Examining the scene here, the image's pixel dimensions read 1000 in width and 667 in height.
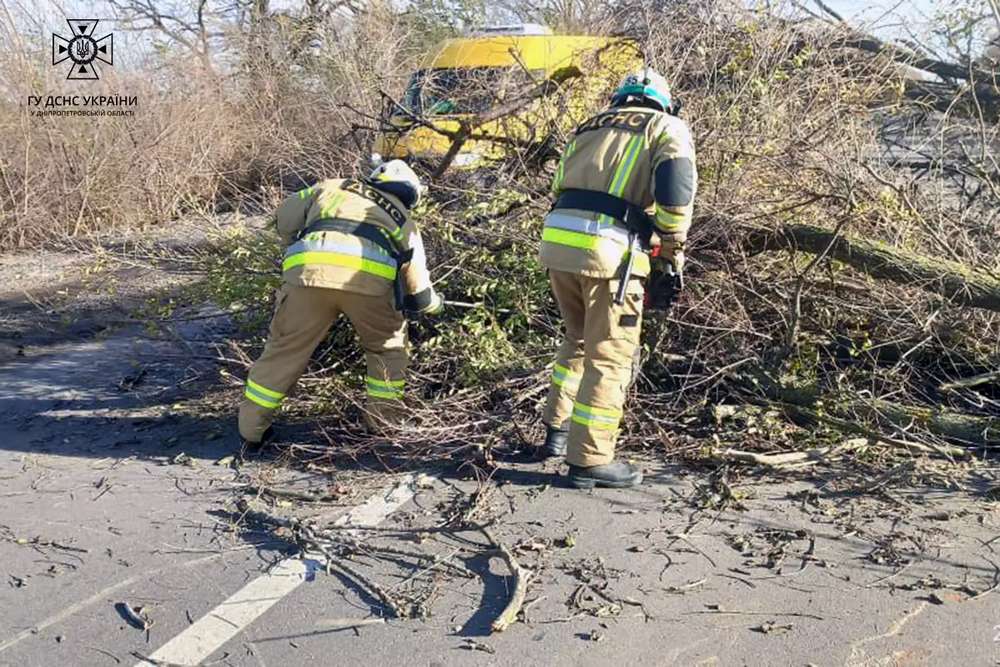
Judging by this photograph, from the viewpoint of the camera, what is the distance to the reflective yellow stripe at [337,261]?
4.42 m

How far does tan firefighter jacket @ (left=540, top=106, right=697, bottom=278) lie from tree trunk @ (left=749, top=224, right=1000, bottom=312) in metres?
1.04

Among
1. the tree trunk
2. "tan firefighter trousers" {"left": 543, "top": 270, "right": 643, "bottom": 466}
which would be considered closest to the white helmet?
"tan firefighter trousers" {"left": 543, "top": 270, "right": 643, "bottom": 466}

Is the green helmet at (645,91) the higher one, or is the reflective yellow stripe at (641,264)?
the green helmet at (645,91)

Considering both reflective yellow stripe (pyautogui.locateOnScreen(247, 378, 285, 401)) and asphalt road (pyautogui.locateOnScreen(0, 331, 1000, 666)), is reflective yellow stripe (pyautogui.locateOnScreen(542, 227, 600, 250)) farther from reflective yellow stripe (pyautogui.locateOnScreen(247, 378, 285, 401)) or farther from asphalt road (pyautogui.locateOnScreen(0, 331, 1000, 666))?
reflective yellow stripe (pyautogui.locateOnScreen(247, 378, 285, 401))

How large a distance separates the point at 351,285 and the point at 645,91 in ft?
5.50

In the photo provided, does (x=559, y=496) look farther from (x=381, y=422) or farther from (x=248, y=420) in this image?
(x=248, y=420)

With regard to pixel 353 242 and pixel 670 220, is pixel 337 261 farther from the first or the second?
pixel 670 220

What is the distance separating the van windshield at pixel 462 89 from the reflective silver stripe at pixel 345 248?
1768 millimetres

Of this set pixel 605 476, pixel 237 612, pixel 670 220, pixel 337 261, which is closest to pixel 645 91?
pixel 670 220

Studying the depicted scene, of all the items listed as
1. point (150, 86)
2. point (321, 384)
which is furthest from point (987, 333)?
point (150, 86)

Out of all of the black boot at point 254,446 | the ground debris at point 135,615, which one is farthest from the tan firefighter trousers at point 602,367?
the ground debris at point 135,615

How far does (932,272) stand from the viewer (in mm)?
4500

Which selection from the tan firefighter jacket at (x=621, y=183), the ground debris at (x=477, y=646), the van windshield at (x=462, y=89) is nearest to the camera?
the ground debris at (x=477, y=646)

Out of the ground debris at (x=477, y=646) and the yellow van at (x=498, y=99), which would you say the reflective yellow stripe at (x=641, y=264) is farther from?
the ground debris at (x=477, y=646)
